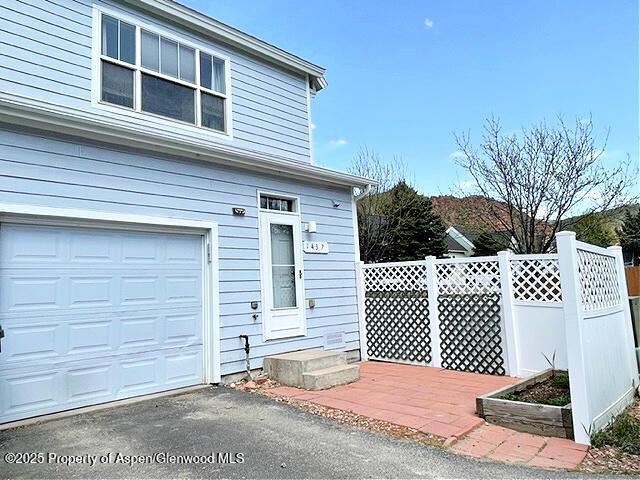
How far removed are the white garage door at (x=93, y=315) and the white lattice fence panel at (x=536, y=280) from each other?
4.17 m

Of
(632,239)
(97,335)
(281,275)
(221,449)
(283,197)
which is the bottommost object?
(221,449)

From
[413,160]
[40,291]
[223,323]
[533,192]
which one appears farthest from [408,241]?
[40,291]

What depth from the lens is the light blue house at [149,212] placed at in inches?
167

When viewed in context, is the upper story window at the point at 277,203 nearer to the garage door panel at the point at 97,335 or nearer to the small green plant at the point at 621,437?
the garage door panel at the point at 97,335

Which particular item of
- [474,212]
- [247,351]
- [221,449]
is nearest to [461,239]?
[474,212]

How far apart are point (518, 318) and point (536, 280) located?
55 cm

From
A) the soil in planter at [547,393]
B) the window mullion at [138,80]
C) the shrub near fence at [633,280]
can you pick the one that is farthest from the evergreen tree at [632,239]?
the window mullion at [138,80]

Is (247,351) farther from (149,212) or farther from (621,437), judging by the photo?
(621,437)

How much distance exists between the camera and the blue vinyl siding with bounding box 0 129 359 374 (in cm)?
431

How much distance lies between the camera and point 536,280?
561cm

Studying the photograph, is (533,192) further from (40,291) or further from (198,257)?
(40,291)

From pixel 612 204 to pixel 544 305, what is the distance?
6328 mm

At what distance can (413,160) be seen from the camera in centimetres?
1502

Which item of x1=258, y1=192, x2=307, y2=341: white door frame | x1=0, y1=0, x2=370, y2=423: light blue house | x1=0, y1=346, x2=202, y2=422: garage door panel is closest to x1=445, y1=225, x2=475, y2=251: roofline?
x1=0, y1=0, x2=370, y2=423: light blue house
